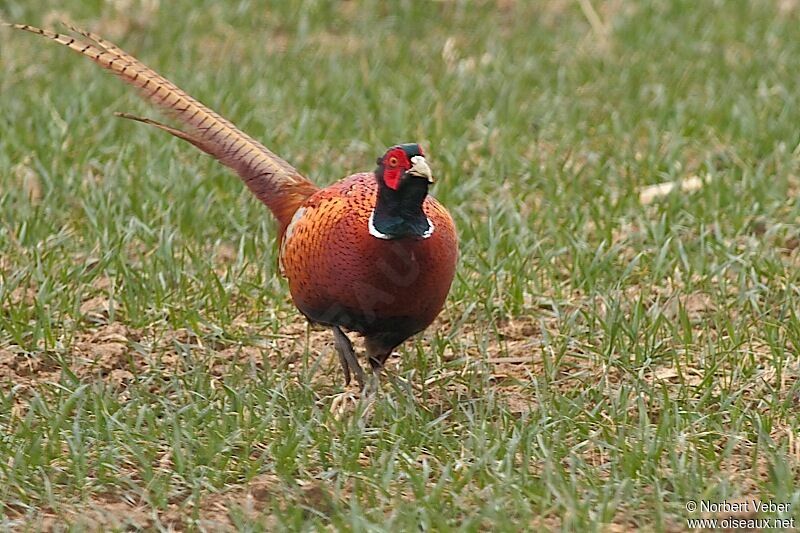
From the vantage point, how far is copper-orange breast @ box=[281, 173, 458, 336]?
3590mm

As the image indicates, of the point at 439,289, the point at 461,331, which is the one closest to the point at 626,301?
the point at 461,331

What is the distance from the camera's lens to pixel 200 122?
4215 millimetres

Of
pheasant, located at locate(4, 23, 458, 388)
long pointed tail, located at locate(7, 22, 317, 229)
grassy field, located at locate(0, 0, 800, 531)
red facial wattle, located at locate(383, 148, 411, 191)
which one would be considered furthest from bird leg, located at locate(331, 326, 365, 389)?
red facial wattle, located at locate(383, 148, 411, 191)

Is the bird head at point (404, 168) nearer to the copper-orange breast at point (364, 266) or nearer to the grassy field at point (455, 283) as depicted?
the copper-orange breast at point (364, 266)

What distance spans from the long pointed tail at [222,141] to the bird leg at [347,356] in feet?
1.28

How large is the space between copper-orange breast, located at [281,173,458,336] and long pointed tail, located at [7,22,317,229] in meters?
0.32

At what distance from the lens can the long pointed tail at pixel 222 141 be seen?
4172 mm

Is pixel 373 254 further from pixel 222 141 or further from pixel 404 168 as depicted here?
pixel 222 141

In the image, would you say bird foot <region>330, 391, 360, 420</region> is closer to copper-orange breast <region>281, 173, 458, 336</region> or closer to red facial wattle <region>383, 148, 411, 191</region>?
copper-orange breast <region>281, 173, 458, 336</region>

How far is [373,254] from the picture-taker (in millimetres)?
3582

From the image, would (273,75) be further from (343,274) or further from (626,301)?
(343,274)

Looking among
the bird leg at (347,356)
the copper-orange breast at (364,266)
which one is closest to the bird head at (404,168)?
the copper-orange breast at (364,266)

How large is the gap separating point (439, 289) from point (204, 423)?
2.33ft

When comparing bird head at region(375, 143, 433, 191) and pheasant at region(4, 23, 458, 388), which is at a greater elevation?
bird head at region(375, 143, 433, 191)
